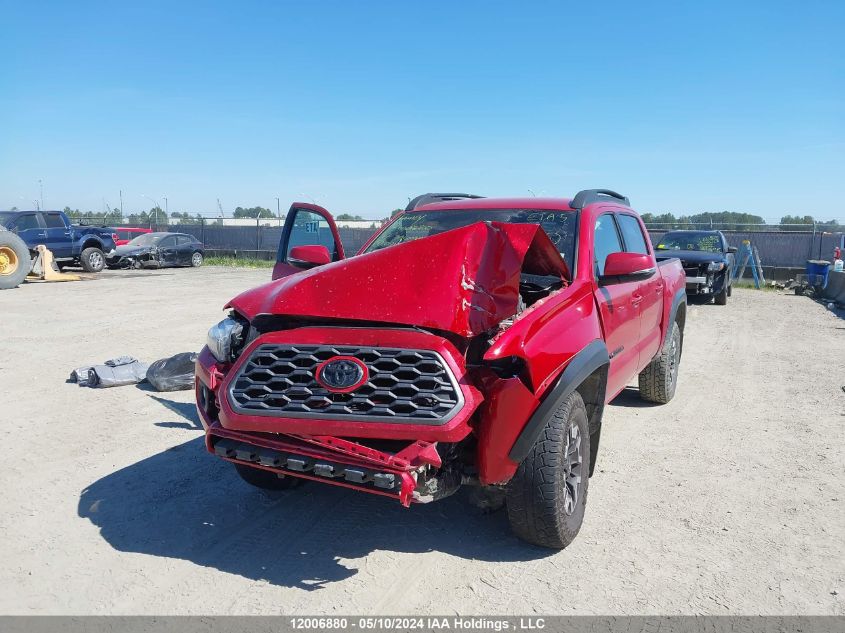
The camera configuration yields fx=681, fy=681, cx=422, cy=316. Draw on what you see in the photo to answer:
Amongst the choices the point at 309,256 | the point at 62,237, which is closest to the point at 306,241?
the point at 309,256

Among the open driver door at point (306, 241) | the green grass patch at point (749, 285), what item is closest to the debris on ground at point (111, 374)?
the open driver door at point (306, 241)

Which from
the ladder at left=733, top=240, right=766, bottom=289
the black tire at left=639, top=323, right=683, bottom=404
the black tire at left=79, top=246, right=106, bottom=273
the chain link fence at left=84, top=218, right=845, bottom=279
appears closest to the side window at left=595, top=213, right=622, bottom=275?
the black tire at left=639, top=323, right=683, bottom=404

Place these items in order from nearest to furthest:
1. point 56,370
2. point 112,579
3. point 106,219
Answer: point 112,579 → point 56,370 → point 106,219

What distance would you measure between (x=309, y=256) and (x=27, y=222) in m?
18.5

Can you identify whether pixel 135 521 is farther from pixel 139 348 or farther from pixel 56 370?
pixel 139 348

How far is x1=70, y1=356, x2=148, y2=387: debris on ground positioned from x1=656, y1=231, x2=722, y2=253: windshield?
13292 mm

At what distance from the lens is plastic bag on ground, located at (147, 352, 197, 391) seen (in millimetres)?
6664

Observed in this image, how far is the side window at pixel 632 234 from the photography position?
5297 millimetres

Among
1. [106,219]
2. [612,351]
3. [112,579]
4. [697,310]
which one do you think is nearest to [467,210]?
[612,351]

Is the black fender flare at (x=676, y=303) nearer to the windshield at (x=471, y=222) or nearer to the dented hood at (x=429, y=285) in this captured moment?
the windshield at (x=471, y=222)

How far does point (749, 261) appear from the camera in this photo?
21969mm

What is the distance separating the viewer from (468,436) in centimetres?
307

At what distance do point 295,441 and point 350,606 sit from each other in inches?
29.8

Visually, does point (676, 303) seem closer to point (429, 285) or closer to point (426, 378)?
point (429, 285)
